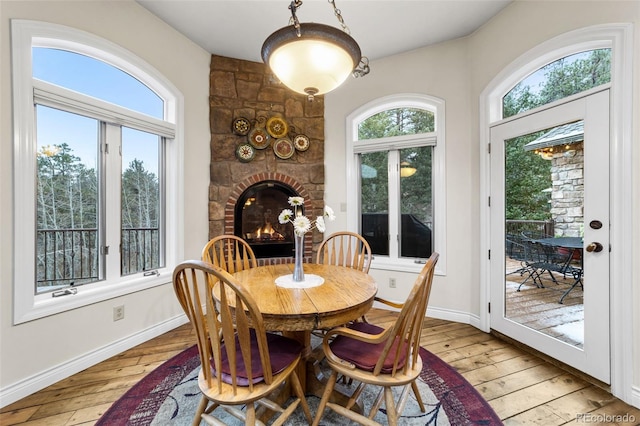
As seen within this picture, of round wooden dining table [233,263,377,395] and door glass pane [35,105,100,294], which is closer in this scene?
round wooden dining table [233,263,377,395]

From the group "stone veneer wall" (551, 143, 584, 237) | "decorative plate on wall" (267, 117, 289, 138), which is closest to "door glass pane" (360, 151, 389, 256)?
"decorative plate on wall" (267, 117, 289, 138)

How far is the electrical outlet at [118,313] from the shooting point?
2.28m

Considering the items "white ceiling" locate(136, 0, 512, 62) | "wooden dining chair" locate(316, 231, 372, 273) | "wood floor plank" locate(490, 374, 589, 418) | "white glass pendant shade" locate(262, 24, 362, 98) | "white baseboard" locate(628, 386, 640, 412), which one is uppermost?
"white ceiling" locate(136, 0, 512, 62)

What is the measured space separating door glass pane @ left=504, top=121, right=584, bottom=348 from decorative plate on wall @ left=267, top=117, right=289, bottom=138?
2.37 meters

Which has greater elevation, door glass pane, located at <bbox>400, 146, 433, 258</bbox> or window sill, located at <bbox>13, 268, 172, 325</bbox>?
door glass pane, located at <bbox>400, 146, 433, 258</bbox>

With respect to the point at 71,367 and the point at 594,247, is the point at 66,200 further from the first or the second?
the point at 594,247

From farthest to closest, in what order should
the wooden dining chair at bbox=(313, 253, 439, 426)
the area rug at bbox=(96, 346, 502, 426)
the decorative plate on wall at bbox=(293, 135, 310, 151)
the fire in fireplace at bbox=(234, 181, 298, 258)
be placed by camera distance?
the decorative plate on wall at bbox=(293, 135, 310, 151) → the fire in fireplace at bbox=(234, 181, 298, 258) → the area rug at bbox=(96, 346, 502, 426) → the wooden dining chair at bbox=(313, 253, 439, 426)

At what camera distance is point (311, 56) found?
1.46 m

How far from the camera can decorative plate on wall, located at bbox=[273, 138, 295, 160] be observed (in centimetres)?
338

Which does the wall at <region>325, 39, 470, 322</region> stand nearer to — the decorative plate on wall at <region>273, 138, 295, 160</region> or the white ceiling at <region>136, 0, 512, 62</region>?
the white ceiling at <region>136, 0, 512, 62</region>

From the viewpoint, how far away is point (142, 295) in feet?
8.20

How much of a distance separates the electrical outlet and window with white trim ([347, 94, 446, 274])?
246cm

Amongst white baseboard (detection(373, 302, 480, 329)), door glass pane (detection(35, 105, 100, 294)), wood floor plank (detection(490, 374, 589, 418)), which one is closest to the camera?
wood floor plank (detection(490, 374, 589, 418))

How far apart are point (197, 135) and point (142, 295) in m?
1.72
